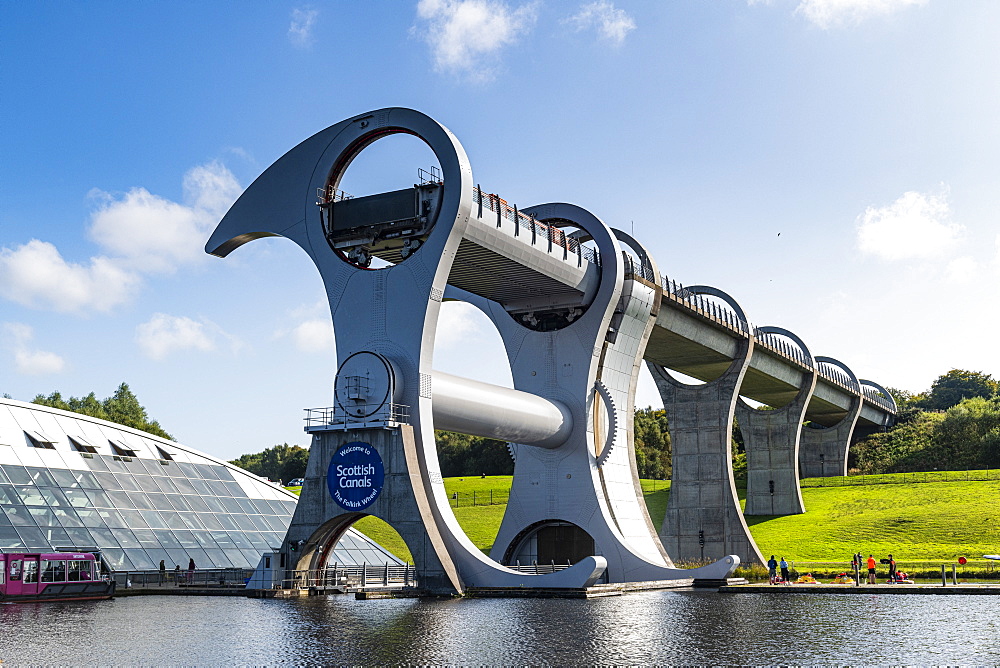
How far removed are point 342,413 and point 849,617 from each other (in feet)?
54.8

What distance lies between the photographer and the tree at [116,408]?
343 feet

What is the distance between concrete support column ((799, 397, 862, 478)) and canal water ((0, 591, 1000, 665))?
63633 millimetres

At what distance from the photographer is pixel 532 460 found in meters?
42.6

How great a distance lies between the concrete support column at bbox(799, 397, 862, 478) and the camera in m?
90.4

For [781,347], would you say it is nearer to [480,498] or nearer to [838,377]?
[838,377]

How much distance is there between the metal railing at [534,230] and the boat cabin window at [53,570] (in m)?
17.9

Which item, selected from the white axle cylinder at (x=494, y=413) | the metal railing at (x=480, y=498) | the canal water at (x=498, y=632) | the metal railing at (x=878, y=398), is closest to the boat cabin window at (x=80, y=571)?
the canal water at (x=498, y=632)

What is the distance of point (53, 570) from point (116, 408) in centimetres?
9378

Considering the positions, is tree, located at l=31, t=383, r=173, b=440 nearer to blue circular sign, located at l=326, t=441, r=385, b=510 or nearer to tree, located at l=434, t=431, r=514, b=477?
tree, located at l=434, t=431, r=514, b=477

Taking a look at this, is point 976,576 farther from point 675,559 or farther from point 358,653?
point 358,653

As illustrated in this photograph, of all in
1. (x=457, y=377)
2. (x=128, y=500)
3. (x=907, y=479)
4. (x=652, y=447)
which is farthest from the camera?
(x=652, y=447)

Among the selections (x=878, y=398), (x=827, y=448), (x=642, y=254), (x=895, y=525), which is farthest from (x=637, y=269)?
(x=878, y=398)

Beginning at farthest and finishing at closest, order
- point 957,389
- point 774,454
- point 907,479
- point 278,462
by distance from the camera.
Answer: point 957,389
point 278,462
point 907,479
point 774,454

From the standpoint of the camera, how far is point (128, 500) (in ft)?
134
